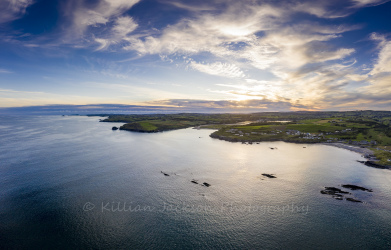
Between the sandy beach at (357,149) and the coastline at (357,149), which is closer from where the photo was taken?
the coastline at (357,149)

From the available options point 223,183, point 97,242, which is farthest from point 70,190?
point 223,183

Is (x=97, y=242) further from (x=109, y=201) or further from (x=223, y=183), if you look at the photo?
(x=223, y=183)

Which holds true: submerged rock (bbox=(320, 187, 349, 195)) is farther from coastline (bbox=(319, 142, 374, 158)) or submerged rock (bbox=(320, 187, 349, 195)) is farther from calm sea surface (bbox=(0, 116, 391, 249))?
coastline (bbox=(319, 142, 374, 158))

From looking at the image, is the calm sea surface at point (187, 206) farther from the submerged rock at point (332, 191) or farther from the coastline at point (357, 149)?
the coastline at point (357, 149)

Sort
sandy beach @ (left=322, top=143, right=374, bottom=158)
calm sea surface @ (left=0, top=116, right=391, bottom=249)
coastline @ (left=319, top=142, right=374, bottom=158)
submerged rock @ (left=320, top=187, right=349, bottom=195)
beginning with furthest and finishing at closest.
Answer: sandy beach @ (left=322, top=143, right=374, bottom=158) < coastline @ (left=319, top=142, right=374, bottom=158) < submerged rock @ (left=320, top=187, right=349, bottom=195) < calm sea surface @ (left=0, top=116, right=391, bottom=249)

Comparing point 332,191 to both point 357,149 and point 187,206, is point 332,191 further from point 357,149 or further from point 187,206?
point 357,149

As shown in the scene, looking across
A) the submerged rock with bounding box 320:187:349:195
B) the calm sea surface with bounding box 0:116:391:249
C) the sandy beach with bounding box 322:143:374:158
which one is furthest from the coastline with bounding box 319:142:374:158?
the submerged rock with bounding box 320:187:349:195

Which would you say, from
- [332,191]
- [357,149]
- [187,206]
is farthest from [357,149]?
[187,206]

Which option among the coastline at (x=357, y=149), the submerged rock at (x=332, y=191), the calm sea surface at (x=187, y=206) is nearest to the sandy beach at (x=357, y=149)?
the coastline at (x=357, y=149)

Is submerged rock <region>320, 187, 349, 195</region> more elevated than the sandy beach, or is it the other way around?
the sandy beach
